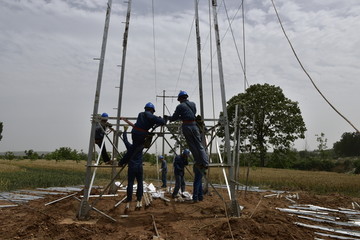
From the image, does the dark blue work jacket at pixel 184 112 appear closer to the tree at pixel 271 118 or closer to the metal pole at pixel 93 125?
the metal pole at pixel 93 125

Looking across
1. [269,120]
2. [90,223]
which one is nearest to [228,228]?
[90,223]

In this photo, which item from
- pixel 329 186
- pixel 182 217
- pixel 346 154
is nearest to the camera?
pixel 182 217

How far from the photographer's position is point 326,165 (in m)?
52.9

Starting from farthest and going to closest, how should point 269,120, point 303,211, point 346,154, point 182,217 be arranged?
point 346,154
point 269,120
point 303,211
point 182,217

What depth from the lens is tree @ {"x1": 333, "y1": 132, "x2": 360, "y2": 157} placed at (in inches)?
3004

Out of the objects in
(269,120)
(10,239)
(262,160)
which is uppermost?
(269,120)

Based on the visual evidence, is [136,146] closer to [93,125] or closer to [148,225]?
[93,125]

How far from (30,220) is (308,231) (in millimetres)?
6577

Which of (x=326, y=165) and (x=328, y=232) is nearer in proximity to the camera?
(x=328, y=232)

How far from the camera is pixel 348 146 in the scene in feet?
258

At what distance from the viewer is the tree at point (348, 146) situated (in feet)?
250

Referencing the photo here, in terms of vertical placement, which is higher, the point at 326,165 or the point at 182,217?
the point at 326,165

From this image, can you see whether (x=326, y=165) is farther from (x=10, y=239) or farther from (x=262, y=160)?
(x=10, y=239)

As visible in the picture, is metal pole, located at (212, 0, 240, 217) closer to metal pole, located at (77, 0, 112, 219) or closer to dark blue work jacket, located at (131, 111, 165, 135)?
dark blue work jacket, located at (131, 111, 165, 135)
